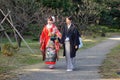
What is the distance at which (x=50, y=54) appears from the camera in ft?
41.3

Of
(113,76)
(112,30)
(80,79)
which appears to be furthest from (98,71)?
(112,30)

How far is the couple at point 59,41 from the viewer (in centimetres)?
1209

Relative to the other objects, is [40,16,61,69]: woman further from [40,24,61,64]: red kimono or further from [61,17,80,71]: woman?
[61,17,80,71]: woman

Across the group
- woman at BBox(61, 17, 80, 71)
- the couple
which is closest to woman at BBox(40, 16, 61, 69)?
the couple

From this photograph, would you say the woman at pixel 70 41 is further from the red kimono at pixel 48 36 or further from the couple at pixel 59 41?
the red kimono at pixel 48 36

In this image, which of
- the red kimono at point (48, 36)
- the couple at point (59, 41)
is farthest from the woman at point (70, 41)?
the red kimono at point (48, 36)

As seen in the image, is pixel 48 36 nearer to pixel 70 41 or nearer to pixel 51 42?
pixel 51 42

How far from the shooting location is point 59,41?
12430mm

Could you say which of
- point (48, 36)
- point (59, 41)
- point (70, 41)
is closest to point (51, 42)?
point (48, 36)

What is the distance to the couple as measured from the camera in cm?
1209

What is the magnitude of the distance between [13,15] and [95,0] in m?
20.5

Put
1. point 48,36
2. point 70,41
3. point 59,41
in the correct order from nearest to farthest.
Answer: point 70,41
point 59,41
point 48,36

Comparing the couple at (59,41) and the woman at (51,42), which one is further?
the woman at (51,42)

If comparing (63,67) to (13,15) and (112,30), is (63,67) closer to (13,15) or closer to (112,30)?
(13,15)
